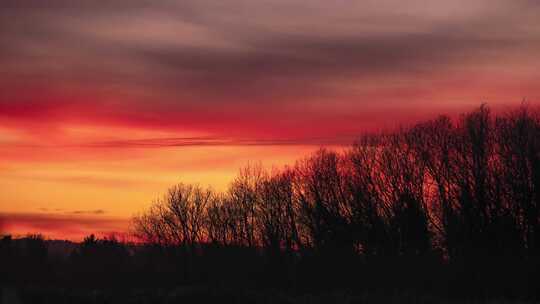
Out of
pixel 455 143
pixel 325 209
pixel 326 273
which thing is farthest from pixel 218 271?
pixel 455 143

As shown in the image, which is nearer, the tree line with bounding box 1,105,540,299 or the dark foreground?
the dark foreground

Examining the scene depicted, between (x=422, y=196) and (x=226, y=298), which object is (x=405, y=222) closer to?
(x=422, y=196)

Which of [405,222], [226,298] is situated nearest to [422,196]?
[405,222]

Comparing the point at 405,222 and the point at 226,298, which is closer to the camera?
the point at 226,298

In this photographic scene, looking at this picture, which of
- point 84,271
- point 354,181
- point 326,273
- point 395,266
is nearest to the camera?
point 395,266

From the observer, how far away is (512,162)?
64.7 metres

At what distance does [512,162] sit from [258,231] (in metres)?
39.7

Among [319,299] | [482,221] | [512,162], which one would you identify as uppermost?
[512,162]

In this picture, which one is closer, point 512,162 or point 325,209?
point 512,162

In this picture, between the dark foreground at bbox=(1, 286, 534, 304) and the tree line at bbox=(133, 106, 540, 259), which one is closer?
the dark foreground at bbox=(1, 286, 534, 304)

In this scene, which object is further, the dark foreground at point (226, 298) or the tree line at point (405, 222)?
the tree line at point (405, 222)

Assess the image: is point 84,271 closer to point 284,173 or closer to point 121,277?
point 121,277

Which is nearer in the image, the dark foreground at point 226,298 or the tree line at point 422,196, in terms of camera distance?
the dark foreground at point 226,298

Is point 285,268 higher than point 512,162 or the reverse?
the reverse
